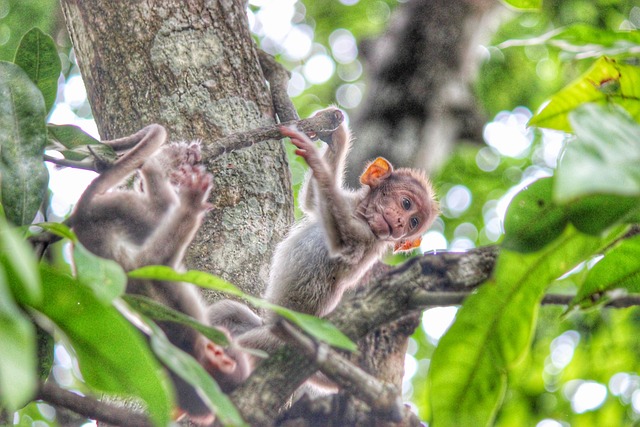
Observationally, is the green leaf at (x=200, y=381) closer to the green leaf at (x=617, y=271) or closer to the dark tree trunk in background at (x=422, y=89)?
the green leaf at (x=617, y=271)

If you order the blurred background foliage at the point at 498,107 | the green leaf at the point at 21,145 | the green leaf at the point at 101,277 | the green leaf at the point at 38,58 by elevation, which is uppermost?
the green leaf at the point at 38,58

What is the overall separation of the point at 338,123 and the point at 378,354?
1.14 meters

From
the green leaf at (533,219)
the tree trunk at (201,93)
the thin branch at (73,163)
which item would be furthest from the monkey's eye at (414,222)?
the green leaf at (533,219)

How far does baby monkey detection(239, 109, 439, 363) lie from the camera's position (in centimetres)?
351

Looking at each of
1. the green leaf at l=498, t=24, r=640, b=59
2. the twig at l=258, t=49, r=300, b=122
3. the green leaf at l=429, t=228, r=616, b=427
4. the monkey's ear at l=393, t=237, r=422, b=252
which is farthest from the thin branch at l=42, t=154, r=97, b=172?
the monkey's ear at l=393, t=237, r=422, b=252

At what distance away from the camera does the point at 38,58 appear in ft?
7.41

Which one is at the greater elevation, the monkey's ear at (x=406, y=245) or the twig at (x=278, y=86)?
the twig at (x=278, y=86)

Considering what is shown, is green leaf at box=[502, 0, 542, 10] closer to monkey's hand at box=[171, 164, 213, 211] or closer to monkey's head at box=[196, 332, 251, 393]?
monkey's hand at box=[171, 164, 213, 211]

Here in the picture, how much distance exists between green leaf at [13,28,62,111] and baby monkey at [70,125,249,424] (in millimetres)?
406

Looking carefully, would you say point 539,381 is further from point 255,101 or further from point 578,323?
point 255,101

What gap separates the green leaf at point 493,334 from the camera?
5.76 feet

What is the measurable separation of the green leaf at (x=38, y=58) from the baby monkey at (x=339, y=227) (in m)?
1.28

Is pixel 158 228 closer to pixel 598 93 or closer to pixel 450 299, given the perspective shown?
pixel 450 299

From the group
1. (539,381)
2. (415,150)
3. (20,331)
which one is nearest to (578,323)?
(539,381)
